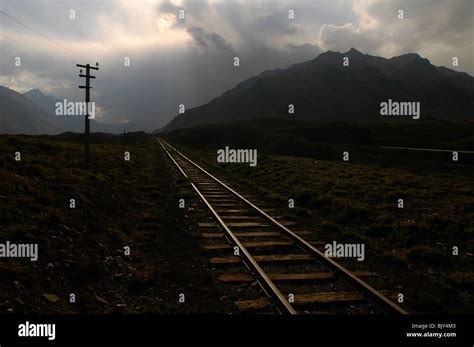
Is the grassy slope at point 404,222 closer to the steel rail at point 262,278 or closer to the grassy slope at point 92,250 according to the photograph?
the steel rail at point 262,278

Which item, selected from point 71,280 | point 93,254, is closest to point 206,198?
point 93,254

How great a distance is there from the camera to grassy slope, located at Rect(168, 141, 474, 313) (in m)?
7.78

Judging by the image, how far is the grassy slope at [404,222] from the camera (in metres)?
7.78

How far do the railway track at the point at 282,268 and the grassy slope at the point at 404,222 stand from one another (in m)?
1.05

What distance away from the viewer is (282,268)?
327 inches

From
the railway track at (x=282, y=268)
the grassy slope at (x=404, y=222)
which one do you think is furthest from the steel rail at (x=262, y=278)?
the grassy slope at (x=404, y=222)

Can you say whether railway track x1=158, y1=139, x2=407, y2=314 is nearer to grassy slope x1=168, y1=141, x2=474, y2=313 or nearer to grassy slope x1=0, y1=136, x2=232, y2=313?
grassy slope x1=0, y1=136, x2=232, y2=313

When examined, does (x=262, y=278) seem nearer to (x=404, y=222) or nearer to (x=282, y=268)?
(x=282, y=268)

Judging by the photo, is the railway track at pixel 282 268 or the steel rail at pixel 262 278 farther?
the railway track at pixel 282 268

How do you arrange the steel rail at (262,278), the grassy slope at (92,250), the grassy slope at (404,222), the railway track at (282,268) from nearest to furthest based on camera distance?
the steel rail at (262,278)
the railway track at (282,268)
the grassy slope at (92,250)
the grassy slope at (404,222)

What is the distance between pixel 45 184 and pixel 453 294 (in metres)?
13.4

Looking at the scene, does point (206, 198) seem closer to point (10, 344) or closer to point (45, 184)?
point (45, 184)

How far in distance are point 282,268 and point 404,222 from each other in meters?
6.04

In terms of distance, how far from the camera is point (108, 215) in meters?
12.6
